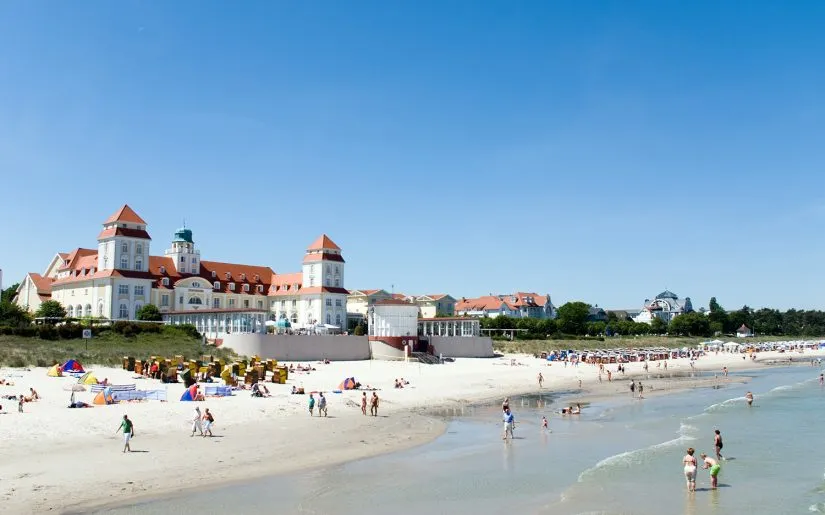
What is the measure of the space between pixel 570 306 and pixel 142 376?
3223 inches

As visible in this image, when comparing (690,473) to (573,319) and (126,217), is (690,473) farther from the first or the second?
(573,319)

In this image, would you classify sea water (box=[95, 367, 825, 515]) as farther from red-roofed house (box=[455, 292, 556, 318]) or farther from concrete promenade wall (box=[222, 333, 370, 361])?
red-roofed house (box=[455, 292, 556, 318])

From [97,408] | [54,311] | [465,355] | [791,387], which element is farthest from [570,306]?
[97,408]

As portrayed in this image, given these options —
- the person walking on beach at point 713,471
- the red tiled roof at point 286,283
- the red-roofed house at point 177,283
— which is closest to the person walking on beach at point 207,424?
the person walking on beach at point 713,471

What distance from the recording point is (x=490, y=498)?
1869 centimetres

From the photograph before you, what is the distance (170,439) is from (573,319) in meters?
91.5

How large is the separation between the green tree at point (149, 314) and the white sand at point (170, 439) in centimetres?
3256

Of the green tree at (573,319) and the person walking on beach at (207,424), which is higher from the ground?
the green tree at (573,319)

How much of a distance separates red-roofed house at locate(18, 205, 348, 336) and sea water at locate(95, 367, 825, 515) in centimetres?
4389

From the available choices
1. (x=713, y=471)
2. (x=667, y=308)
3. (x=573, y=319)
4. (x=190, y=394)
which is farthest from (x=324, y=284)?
(x=667, y=308)

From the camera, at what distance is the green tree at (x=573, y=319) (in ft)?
358

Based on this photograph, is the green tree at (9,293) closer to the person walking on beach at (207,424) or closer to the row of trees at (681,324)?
the row of trees at (681,324)

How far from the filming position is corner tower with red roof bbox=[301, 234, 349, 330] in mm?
84812

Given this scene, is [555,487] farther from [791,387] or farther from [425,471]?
[791,387]
